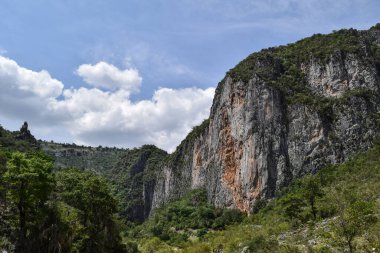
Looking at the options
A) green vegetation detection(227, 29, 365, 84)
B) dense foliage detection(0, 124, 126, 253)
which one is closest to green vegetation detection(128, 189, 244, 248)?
green vegetation detection(227, 29, 365, 84)

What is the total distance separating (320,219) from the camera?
2244 inches

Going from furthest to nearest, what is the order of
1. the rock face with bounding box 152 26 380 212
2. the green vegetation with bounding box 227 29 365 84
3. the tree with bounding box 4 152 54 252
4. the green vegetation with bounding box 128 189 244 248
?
the green vegetation with bounding box 227 29 365 84 < the green vegetation with bounding box 128 189 244 248 < the rock face with bounding box 152 26 380 212 < the tree with bounding box 4 152 54 252

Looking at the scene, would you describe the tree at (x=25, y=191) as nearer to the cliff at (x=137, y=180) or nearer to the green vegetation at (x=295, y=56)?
the green vegetation at (x=295, y=56)

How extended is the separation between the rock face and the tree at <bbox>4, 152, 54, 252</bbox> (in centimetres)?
5918

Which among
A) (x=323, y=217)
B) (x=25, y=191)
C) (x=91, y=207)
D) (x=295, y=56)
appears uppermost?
(x=295, y=56)

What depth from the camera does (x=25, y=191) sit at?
33.4 metres

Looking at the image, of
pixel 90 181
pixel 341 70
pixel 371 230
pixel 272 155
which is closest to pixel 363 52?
pixel 341 70

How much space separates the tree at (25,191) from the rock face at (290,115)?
59180mm

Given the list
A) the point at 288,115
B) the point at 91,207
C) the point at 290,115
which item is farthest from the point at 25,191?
the point at 288,115

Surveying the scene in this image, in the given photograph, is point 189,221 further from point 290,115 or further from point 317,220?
point 317,220

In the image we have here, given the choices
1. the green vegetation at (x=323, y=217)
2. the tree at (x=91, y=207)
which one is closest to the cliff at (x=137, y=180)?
the green vegetation at (x=323, y=217)

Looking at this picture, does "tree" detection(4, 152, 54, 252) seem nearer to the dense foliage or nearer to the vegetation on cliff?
the dense foliage

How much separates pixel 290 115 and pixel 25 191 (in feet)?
221

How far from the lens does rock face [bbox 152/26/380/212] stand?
274 feet
